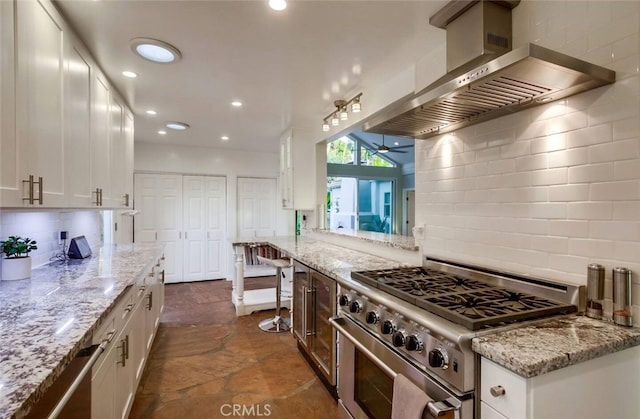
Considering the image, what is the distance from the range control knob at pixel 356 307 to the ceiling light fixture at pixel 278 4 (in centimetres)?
165

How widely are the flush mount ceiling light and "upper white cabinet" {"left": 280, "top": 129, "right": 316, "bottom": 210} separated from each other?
2004 millimetres

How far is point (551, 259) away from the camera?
1458 millimetres

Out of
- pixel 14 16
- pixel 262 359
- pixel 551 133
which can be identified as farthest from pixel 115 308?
pixel 551 133

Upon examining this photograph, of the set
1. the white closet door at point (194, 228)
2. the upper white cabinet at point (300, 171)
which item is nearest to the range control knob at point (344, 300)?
the upper white cabinet at point (300, 171)

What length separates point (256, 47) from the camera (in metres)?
2.14

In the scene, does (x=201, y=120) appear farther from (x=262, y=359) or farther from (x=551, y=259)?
(x=551, y=259)

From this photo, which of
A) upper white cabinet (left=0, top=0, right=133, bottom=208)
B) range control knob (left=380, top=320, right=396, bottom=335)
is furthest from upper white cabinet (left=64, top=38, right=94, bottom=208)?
range control knob (left=380, top=320, right=396, bottom=335)

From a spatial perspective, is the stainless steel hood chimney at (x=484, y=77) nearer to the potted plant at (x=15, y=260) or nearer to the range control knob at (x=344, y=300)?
the range control knob at (x=344, y=300)

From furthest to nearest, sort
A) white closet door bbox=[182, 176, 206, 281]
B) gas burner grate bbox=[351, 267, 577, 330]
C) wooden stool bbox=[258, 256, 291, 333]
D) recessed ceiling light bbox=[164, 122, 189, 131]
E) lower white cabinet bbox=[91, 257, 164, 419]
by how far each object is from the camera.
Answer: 1. white closet door bbox=[182, 176, 206, 281]
2. recessed ceiling light bbox=[164, 122, 189, 131]
3. wooden stool bbox=[258, 256, 291, 333]
4. lower white cabinet bbox=[91, 257, 164, 419]
5. gas burner grate bbox=[351, 267, 577, 330]

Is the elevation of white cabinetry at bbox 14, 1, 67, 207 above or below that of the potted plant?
above

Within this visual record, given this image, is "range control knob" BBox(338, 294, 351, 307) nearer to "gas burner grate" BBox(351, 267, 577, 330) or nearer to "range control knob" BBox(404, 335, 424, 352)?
"gas burner grate" BBox(351, 267, 577, 330)

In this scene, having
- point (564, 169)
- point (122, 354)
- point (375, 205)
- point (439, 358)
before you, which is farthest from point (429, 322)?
point (375, 205)

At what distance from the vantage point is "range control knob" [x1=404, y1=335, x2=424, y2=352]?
1.27 metres

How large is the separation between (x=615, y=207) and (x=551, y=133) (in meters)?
0.41
